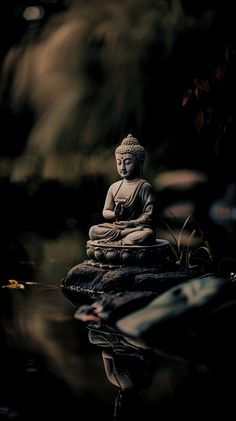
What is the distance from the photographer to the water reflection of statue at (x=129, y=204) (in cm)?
445

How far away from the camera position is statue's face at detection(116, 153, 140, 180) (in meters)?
4.54

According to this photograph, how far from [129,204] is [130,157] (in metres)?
0.30

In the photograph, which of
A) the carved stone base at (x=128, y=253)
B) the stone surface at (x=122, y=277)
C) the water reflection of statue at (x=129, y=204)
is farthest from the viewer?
the water reflection of statue at (x=129, y=204)

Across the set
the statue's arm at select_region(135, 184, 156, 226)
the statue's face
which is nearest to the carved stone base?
the statue's arm at select_region(135, 184, 156, 226)

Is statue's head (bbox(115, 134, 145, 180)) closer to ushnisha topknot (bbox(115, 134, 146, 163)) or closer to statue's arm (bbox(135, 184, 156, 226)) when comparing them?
ushnisha topknot (bbox(115, 134, 146, 163))

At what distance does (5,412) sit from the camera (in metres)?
2.22

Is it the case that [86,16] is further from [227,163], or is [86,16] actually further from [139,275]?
[139,275]

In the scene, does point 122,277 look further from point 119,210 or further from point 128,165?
point 128,165

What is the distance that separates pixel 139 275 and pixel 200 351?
4.24 feet

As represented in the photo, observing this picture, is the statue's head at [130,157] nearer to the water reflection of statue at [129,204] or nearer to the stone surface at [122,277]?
the water reflection of statue at [129,204]

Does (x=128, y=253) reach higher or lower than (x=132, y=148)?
lower

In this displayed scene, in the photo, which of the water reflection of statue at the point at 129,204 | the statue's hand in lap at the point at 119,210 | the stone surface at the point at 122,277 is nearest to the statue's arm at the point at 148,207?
the water reflection of statue at the point at 129,204

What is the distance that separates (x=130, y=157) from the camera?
4535 mm

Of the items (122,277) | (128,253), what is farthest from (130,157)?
(122,277)
